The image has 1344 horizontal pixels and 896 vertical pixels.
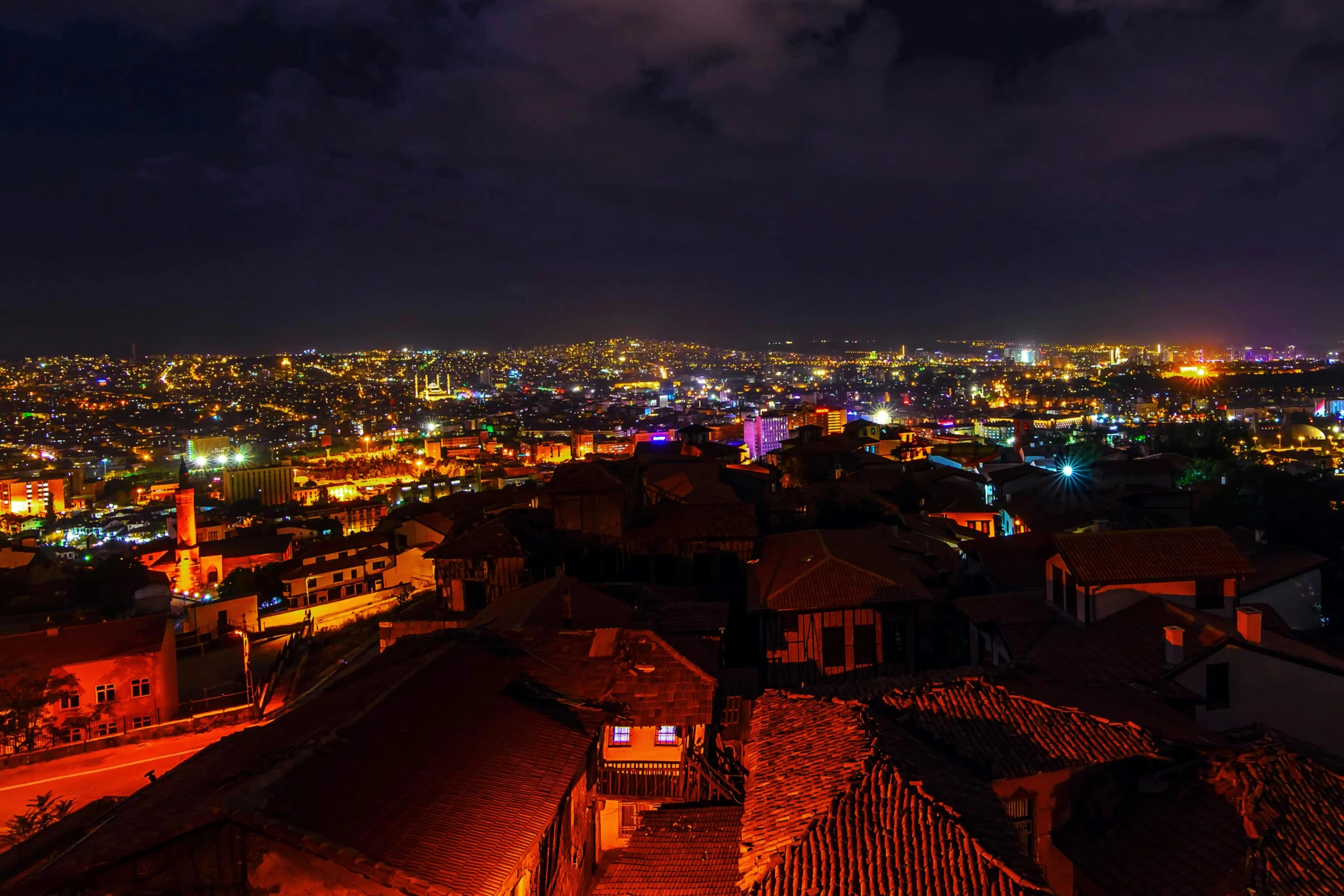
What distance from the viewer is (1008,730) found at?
688 cm

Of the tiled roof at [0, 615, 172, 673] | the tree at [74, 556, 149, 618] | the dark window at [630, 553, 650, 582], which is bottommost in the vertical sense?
the tree at [74, 556, 149, 618]

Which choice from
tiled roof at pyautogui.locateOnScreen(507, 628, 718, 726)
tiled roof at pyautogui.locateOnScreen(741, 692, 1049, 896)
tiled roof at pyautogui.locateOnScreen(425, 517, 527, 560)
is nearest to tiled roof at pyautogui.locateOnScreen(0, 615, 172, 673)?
tiled roof at pyautogui.locateOnScreen(425, 517, 527, 560)

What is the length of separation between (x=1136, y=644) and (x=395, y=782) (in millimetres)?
8992

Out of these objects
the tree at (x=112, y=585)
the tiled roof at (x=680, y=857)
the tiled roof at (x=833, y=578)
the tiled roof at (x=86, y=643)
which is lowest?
the tree at (x=112, y=585)

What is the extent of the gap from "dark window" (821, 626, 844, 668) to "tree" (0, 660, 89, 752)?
644 inches

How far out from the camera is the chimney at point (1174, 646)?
933cm

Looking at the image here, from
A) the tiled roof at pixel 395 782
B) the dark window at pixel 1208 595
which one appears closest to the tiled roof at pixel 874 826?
the tiled roof at pixel 395 782

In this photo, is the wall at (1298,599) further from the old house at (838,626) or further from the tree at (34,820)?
the tree at (34,820)

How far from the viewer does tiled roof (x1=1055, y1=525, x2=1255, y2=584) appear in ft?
37.9

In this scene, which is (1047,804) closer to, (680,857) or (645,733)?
(680,857)

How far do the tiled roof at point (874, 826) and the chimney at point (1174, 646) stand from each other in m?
4.57

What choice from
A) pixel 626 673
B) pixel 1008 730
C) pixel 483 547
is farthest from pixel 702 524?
pixel 1008 730

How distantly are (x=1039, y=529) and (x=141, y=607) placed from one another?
1179 inches

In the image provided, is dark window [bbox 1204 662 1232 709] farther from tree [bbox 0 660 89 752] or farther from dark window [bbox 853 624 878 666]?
tree [bbox 0 660 89 752]
